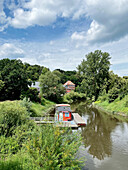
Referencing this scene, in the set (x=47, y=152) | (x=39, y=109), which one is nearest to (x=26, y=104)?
(x=39, y=109)

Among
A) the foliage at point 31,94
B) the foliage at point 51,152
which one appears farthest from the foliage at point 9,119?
the foliage at point 31,94

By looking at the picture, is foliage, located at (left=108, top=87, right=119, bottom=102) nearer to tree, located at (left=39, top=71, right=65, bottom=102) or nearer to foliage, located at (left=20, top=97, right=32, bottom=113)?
tree, located at (left=39, top=71, right=65, bottom=102)

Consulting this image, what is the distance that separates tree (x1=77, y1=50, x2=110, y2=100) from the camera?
43469 mm

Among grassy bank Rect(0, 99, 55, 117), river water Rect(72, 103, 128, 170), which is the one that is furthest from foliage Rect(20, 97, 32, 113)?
river water Rect(72, 103, 128, 170)

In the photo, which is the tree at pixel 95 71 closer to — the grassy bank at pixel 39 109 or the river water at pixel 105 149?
the grassy bank at pixel 39 109

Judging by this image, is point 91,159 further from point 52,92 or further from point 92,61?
point 92,61

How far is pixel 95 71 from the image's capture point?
145ft

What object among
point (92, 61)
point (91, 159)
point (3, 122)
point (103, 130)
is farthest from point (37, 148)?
point (92, 61)

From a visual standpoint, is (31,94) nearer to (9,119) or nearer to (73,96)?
(9,119)

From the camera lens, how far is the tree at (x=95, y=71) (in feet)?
143

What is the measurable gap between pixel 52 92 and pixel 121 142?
27824mm

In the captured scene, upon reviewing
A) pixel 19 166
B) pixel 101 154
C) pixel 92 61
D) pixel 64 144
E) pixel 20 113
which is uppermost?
pixel 92 61

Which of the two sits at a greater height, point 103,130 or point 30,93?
point 30,93

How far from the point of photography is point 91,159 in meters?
9.77
